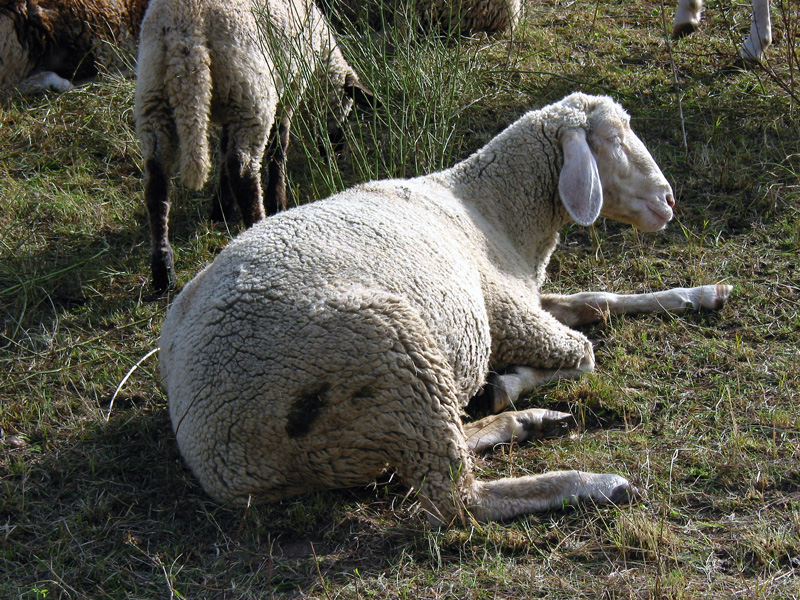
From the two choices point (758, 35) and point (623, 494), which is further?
point (758, 35)

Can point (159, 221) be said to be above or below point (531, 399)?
above

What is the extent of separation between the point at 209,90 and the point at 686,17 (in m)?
4.21

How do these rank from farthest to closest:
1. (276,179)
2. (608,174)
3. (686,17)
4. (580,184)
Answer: (686,17), (276,179), (608,174), (580,184)

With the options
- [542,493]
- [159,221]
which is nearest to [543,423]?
Result: [542,493]

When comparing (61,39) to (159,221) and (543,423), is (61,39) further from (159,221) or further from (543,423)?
(543,423)

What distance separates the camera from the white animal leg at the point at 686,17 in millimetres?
6578

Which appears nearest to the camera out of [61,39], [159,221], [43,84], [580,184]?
[580,184]

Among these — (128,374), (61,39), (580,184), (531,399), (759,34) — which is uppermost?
(61,39)

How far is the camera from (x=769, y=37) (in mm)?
6266

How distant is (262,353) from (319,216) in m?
0.76

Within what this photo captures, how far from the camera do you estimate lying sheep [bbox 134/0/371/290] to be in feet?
13.9

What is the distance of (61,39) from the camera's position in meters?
6.71

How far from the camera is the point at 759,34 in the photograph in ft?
20.5

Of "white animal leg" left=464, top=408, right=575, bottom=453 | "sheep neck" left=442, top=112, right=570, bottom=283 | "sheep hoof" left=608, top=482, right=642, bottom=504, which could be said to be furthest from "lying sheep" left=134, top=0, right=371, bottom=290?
"sheep hoof" left=608, top=482, right=642, bottom=504
